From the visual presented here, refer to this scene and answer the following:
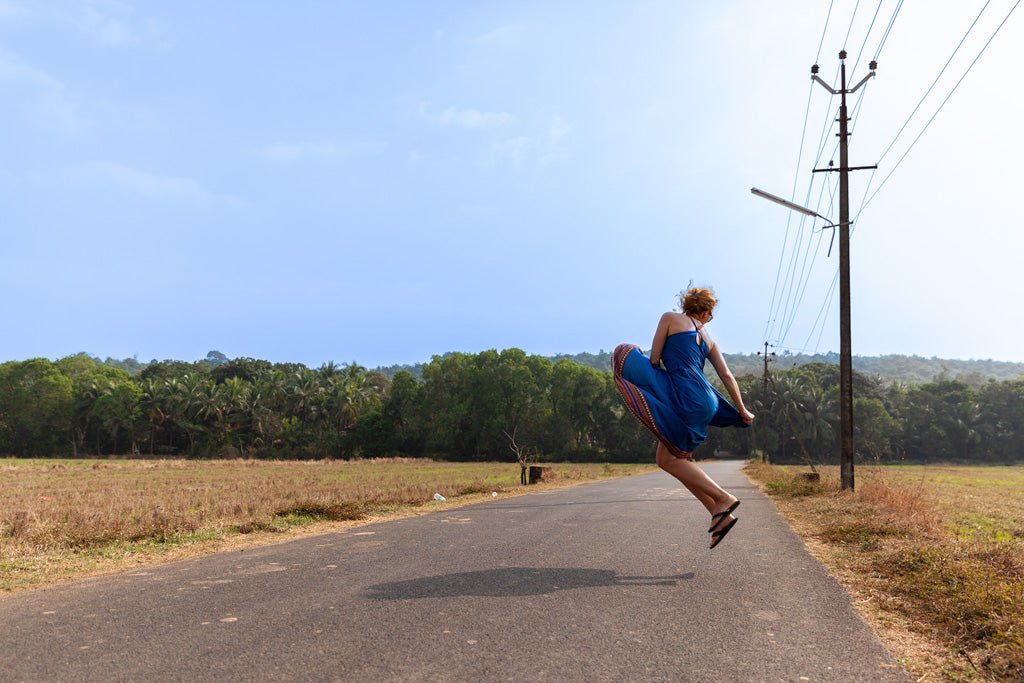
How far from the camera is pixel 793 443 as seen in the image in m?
84.6

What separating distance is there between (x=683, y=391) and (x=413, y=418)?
252 feet

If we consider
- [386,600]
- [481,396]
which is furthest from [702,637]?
[481,396]

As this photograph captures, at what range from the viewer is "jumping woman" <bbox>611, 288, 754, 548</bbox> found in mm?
5500

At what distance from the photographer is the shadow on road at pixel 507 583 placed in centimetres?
521

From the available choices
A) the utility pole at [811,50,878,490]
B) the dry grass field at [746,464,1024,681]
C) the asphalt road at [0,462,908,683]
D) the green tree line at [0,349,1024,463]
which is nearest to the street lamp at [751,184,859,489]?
the utility pole at [811,50,878,490]

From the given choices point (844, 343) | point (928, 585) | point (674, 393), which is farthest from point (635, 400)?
point (844, 343)

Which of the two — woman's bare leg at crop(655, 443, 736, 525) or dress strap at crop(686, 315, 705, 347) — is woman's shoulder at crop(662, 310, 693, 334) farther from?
woman's bare leg at crop(655, 443, 736, 525)

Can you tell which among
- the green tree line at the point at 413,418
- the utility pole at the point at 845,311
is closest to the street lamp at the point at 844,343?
the utility pole at the point at 845,311

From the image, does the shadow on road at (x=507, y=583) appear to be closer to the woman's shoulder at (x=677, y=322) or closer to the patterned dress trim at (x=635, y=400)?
the patterned dress trim at (x=635, y=400)

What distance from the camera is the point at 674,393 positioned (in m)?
5.55

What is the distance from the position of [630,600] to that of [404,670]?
6.89ft

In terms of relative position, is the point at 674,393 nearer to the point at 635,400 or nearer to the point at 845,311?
the point at 635,400

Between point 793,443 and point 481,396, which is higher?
point 481,396

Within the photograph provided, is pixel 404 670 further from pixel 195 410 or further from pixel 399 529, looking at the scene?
pixel 195 410
